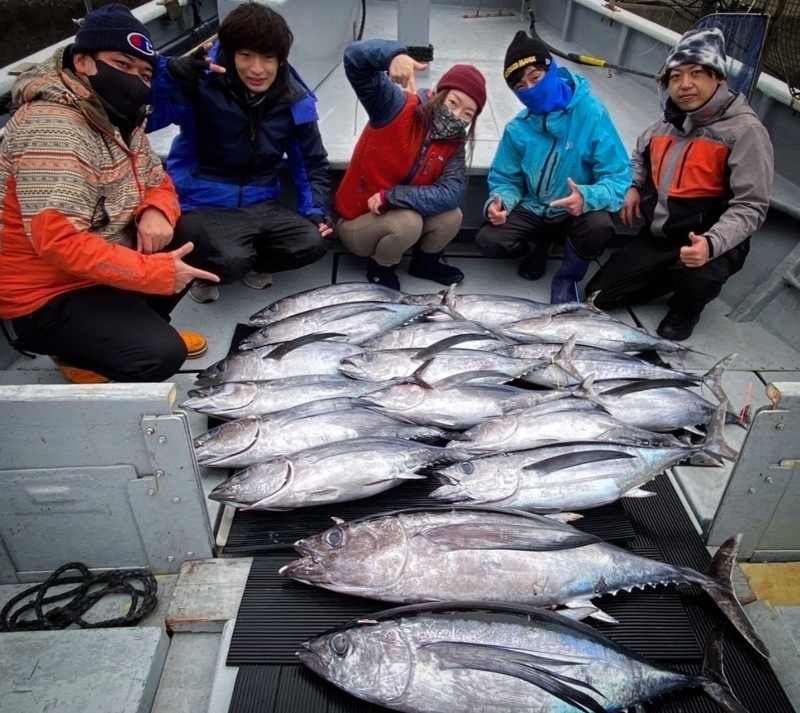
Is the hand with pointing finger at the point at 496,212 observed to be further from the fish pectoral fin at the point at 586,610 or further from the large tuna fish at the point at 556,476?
the fish pectoral fin at the point at 586,610

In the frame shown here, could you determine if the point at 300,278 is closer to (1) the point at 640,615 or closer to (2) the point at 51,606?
(2) the point at 51,606

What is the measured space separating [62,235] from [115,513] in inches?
43.0

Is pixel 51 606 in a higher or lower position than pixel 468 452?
lower

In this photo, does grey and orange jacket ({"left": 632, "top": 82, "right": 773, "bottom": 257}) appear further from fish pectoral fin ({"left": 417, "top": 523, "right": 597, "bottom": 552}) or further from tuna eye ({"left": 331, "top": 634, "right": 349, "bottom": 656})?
tuna eye ({"left": 331, "top": 634, "right": 349, "bottom": 656})

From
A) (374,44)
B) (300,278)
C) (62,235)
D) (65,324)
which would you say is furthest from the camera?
(300,278)

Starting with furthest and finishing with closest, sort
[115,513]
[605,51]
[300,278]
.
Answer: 1. [605,51]
2. [300,278]
3. [115,513]

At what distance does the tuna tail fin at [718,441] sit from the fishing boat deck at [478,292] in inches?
6.7

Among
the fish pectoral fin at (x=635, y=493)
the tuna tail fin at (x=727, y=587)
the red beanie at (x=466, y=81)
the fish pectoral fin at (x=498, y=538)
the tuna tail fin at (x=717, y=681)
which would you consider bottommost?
the tuna tail fin at (x=717, y=681)

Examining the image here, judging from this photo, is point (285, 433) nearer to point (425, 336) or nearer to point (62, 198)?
point (425, 336)

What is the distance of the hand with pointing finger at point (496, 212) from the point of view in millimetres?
3633

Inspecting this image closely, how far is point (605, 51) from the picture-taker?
5996 millimetres

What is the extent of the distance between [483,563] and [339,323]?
161 centimetres

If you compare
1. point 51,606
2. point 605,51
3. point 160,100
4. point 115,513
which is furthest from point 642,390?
point 605,51

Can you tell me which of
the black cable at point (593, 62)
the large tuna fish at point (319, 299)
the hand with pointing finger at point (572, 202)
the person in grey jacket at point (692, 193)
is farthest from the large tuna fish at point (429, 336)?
the black cable at point (593, 62)
